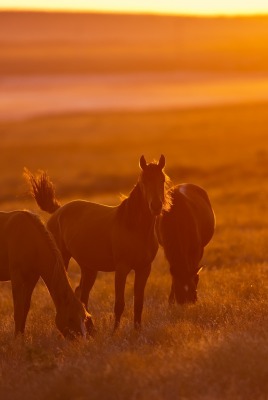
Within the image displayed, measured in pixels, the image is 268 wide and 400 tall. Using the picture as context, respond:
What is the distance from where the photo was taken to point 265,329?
948 centimetres

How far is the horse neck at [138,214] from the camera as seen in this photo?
1072 centimetres

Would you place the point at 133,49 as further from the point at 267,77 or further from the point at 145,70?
the point at 267,77

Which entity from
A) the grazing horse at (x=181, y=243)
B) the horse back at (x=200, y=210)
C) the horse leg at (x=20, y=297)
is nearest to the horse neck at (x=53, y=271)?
the horse leg at (x=20, y=297)

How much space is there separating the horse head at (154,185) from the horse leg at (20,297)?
5.40ft

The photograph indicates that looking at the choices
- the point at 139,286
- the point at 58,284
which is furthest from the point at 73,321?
the point at 139,286

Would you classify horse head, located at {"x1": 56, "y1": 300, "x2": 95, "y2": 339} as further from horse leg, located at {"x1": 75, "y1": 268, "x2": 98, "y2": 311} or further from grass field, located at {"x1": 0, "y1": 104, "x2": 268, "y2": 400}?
horse leg, located at {"x1": 75, "y1": 268, "x2": 98, "y2": 311}

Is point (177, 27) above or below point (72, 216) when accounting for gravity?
above

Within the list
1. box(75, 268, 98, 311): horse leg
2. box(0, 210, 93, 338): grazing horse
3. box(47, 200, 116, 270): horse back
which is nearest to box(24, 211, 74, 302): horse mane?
box(0, 210, 93, 338): grazing horse

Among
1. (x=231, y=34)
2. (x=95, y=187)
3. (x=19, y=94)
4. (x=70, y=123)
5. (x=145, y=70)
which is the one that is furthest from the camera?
(x=231, y=34)

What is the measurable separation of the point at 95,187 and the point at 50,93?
159ft

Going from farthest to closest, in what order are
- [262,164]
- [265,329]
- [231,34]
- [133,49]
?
[231,34] < [133,49] < [262,164] < [265,329]

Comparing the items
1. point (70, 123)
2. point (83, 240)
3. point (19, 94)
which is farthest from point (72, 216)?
point (19, 94)

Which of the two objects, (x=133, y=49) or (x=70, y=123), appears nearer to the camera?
(x=70, y=123)

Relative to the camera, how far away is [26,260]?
10531 millimetres
